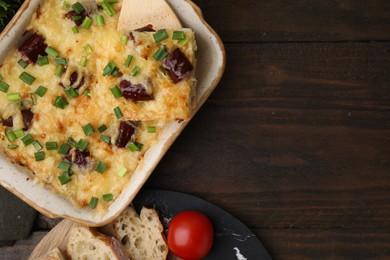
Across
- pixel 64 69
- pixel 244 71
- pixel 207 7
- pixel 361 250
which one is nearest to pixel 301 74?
pixel 244 71

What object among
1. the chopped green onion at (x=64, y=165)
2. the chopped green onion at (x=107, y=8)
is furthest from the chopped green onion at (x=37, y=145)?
the chopped green onion at (x=107, y=8)

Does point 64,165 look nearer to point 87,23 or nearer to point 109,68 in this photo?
point 109,68

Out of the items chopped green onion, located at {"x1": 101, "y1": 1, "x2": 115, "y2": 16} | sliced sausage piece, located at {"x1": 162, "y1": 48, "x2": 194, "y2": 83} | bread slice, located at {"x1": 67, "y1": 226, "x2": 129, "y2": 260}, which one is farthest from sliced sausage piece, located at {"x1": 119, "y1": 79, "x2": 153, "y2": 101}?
bread slice, located at {"x1": 67, "y1": 226, "x2": 129, "y2": 260}

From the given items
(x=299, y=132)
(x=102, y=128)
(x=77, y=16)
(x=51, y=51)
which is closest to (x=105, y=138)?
(x=102, y=128)

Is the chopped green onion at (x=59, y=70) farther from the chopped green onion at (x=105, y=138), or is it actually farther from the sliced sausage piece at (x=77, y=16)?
the chopped green onion at (x=105, y=138)

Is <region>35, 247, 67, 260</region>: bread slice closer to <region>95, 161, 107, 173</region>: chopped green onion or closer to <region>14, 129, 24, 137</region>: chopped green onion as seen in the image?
<region>95, 161, 107, 173</region>: chopped green onion

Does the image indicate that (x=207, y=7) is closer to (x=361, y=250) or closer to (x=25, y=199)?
(x=25, y=199)
